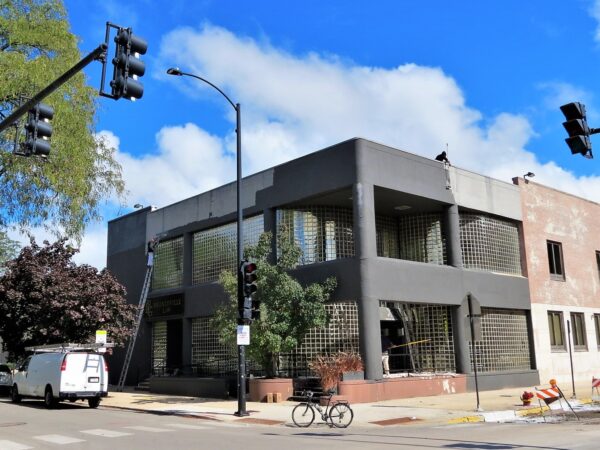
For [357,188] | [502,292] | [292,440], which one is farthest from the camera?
[502,292]

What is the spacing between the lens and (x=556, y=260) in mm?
29438

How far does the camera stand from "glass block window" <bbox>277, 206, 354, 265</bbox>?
78.8ft

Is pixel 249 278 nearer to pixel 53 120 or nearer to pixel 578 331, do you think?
pixel 53 120

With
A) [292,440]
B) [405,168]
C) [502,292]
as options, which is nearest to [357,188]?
[405,168]

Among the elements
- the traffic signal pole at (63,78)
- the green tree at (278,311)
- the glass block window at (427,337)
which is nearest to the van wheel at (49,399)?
the green tree at (278,311)

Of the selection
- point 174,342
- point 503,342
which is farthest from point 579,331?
point 174,342

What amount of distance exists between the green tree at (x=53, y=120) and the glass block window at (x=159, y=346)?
375 inches

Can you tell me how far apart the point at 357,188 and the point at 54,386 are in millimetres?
11838

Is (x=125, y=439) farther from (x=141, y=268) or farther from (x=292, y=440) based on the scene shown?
(x=141, y=268)

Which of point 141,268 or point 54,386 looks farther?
point 141,268

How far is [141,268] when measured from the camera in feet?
103

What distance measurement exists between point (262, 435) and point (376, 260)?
9.55 metres

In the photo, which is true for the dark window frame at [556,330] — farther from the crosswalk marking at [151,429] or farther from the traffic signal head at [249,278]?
the crosswalk marking at [151,429]

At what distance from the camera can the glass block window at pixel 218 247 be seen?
26.0 metres
